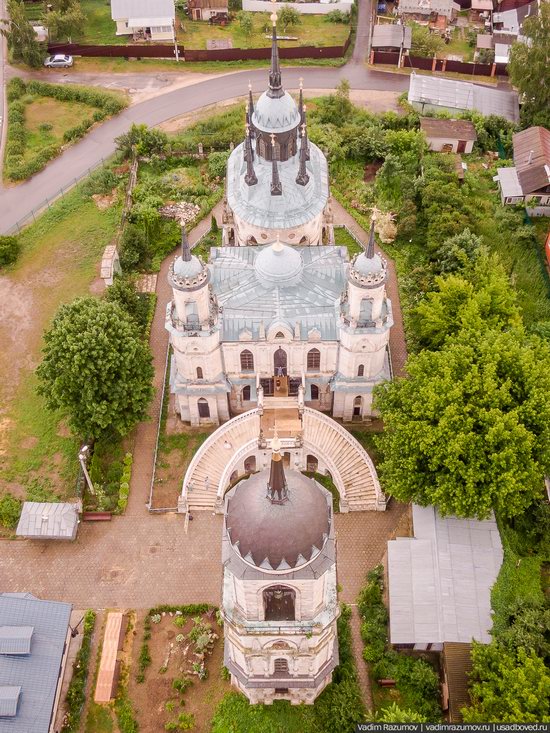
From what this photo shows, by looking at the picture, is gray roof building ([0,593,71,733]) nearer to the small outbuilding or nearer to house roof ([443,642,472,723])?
house roof ([443,642,472,723])

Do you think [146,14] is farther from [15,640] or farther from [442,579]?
[442,579]

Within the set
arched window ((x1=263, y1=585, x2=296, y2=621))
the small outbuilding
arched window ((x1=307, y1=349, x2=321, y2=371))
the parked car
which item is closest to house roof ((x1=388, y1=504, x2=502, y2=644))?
arched window ((x1=263, y1=585, x2=296, y2=621))

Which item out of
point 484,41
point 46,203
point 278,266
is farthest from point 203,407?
point 484,41

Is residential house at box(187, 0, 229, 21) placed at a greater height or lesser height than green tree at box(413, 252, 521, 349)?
greater

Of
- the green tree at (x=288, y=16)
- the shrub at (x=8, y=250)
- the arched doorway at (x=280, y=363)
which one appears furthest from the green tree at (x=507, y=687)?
the green tree at (x=288, y=16)

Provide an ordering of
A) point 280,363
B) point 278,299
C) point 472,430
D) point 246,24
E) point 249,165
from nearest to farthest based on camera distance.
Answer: point 472,430 < point 278,299 < point 280,363 < point 249,165 < point 246,24

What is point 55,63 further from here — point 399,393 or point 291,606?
point 291,606

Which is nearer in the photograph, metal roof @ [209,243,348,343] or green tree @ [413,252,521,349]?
metal roof @ [209,243,348,343]
